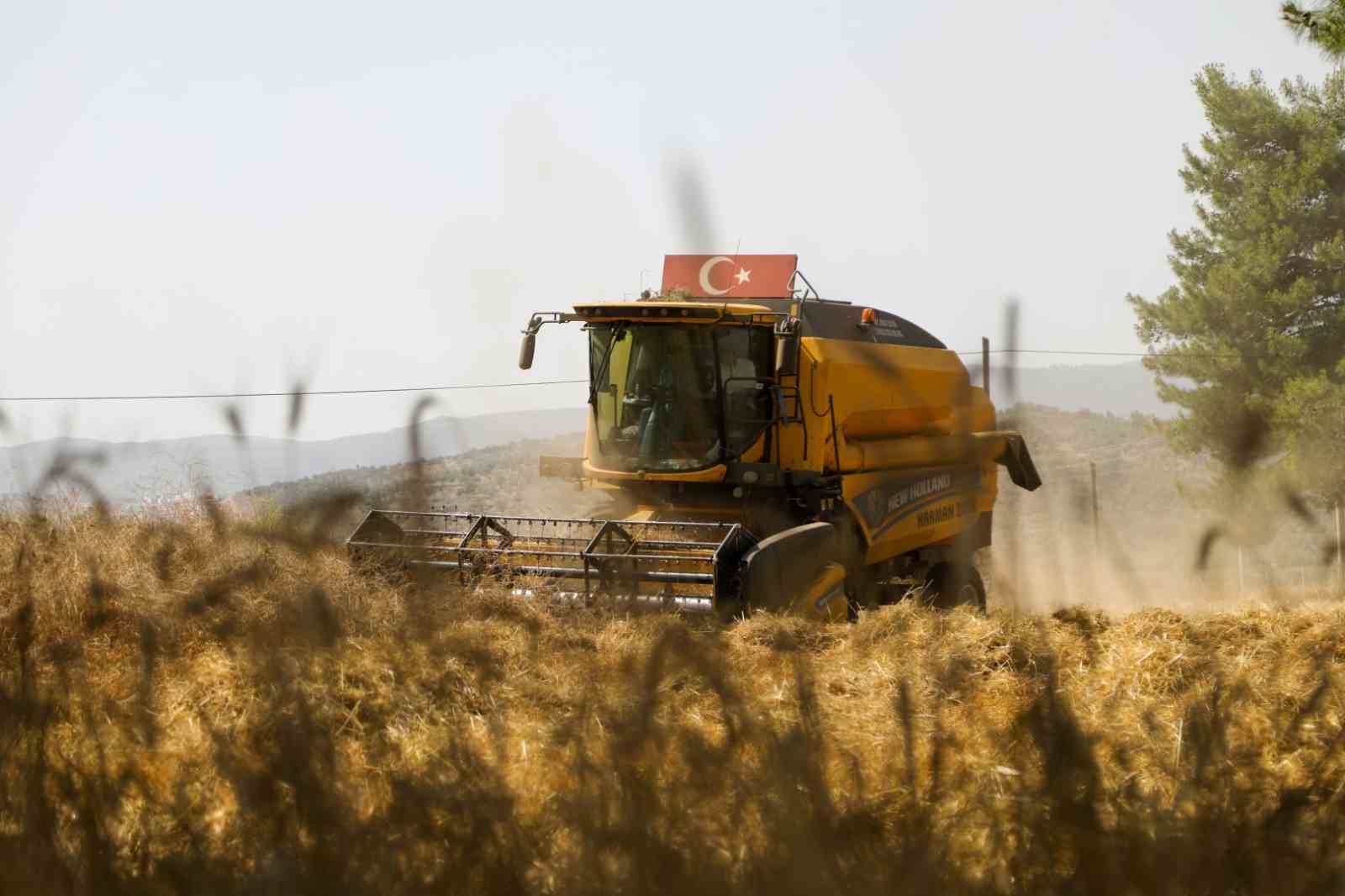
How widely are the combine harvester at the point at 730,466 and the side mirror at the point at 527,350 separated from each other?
14mm

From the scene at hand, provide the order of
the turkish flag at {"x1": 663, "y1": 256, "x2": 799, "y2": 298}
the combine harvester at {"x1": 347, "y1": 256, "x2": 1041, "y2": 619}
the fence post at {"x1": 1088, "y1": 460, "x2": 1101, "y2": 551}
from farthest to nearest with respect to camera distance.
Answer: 1. the fence post at {"x1": 1088, "y1": 460, "x2": 1101, "y2": 551}
2. the turkish flag at {"x1": 663, "y1": 256, "x2": 799, "y2": 298}
3. the combine harvester at {"x1": 347, "y1": 256, "x2": 1041, "y2": 619}

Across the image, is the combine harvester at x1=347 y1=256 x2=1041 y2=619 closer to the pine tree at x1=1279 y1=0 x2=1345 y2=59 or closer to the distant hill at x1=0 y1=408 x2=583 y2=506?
the distant hill at x1=0 y1=408 x2=583 y2=506

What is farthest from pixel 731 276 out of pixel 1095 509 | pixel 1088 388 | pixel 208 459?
pixel 1088 388

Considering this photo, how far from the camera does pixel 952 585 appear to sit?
11891mm

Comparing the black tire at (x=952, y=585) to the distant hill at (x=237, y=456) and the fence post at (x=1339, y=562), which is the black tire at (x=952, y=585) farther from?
the fence post at (x=1339, y=562)

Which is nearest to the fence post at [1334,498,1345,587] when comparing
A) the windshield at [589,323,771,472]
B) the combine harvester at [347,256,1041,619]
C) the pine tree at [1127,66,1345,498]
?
the pine tree at [1127,66,1345,498]

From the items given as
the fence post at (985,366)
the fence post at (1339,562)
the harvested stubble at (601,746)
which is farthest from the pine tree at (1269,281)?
the harvested stubble at (601,746)

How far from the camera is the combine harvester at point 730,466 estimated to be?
833 centimetres

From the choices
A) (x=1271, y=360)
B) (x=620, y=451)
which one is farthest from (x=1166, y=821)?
(x=1271, y=360)

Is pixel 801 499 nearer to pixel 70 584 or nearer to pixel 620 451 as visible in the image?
pixel 620 451

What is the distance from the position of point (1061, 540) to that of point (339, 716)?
56.3 ft

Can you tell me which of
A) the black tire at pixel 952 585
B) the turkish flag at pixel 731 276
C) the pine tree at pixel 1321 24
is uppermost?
the pine tree at pixel 1321 24

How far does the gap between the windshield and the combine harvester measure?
0.01m

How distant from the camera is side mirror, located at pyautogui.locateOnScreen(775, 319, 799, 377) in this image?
913cm
